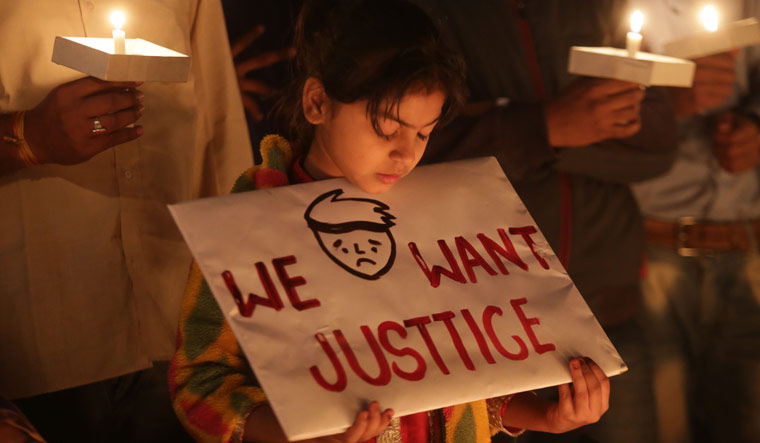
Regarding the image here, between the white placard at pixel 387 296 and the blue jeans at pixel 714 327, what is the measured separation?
1350 mm

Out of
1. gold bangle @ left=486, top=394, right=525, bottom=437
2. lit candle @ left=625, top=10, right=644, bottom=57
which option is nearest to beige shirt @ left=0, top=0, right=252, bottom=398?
gold bangle @ left=486, top=394, right=525, bottom=437

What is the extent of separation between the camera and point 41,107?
4.49ft

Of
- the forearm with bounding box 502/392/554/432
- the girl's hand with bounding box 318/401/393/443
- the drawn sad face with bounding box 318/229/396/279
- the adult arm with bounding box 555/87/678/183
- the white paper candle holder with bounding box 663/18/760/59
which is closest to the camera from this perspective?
the girl's hand with bounding box 318/401/393/443

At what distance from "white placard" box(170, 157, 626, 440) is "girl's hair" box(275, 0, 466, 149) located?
0.48 feet

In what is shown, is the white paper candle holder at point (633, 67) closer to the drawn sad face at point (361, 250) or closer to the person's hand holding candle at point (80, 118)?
the drawn sad face at point (361, 250)

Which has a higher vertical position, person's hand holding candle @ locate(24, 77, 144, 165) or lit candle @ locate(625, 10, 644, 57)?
lit candle @ locate(625, 10, 644, 57)

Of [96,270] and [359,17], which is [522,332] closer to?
[359,17]

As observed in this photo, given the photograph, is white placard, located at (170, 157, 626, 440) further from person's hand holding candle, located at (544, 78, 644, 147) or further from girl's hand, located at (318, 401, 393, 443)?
person's hand holding candle, located at (544, 78, 644, 147)

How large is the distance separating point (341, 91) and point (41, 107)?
0.49 m

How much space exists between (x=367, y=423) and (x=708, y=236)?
174cm

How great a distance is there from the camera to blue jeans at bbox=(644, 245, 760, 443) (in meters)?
2.48

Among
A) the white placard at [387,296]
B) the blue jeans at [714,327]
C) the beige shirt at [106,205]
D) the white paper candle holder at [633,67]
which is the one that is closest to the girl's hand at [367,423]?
the white placard at [387,296]

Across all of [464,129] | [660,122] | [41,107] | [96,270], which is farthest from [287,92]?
[660,122]

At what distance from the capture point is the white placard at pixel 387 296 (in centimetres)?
108
